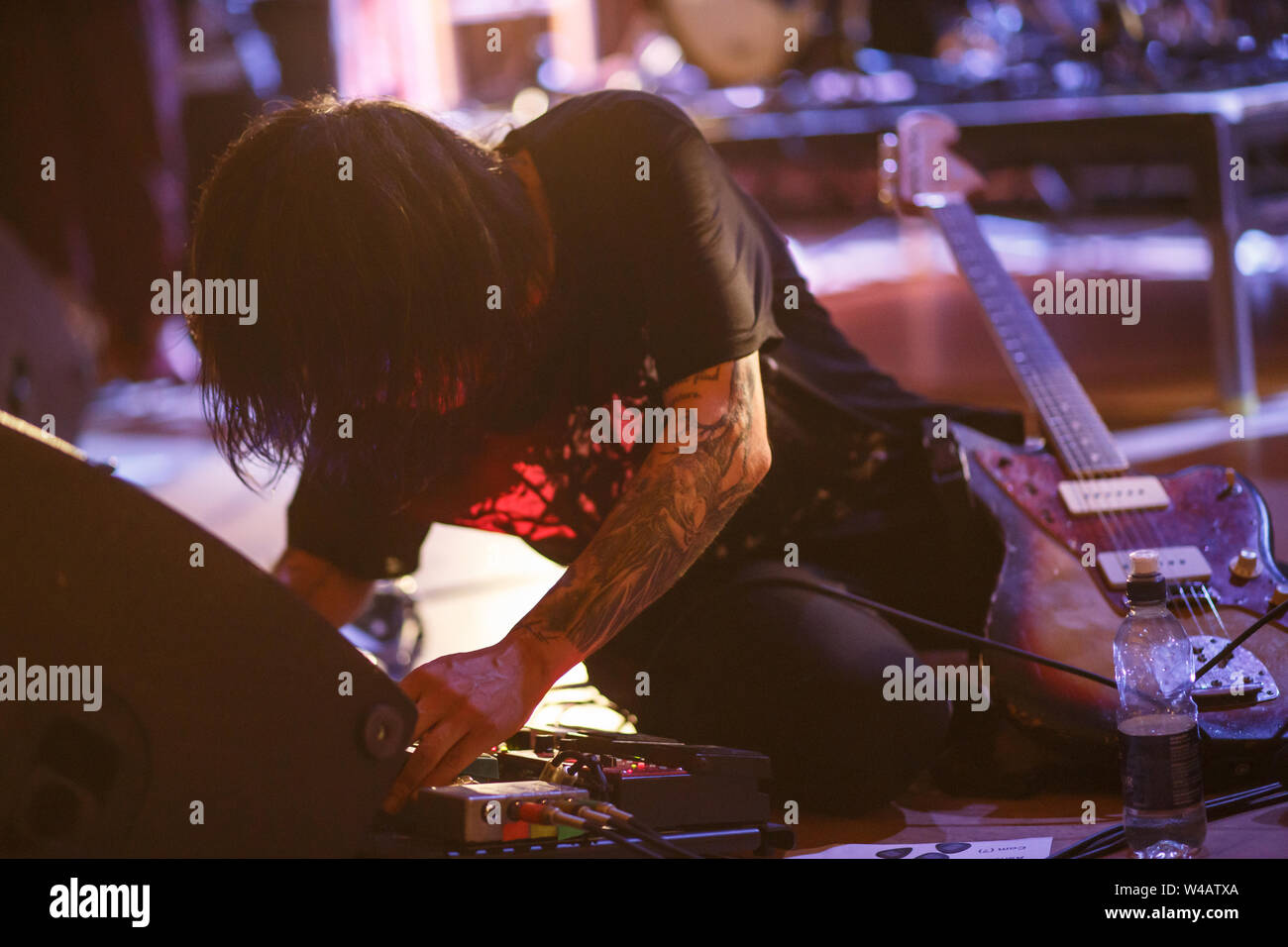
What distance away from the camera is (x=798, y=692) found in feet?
4.58

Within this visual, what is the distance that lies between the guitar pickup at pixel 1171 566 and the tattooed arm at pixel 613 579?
439mm

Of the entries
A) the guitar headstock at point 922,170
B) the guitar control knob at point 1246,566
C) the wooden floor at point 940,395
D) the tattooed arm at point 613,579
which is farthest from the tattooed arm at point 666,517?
the guitar headstock at point 922,170

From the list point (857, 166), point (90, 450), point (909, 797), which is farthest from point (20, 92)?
point (909, 797)

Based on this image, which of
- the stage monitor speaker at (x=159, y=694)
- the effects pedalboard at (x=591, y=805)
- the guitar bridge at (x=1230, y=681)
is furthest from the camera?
the guitar bridge at (x=1230, y=681)

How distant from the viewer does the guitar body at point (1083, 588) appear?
139cm

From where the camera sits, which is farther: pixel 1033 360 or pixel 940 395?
pixel 940 395

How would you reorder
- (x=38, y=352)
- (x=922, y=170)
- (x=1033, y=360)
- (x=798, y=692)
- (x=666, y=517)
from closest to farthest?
1. (x=666, y=517)
2. (x=798, y=692)
3. (x=1033, y=360)
4. (x=922, y=170)
5. (x=38, y=352)

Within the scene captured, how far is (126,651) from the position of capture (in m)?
0.86

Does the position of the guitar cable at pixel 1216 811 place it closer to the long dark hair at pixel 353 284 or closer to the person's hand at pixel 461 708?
the person's hand at pixel 461 708

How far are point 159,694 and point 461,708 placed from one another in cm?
A: 28

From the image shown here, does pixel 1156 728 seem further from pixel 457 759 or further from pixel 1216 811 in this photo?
pixel 457 759

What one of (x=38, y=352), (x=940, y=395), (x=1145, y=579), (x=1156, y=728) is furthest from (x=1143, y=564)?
(x=38, y=352)

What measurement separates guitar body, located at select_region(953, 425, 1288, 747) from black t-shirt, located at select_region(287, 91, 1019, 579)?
0.45ft

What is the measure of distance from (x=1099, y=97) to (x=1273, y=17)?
20.5 inches
